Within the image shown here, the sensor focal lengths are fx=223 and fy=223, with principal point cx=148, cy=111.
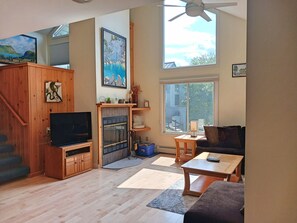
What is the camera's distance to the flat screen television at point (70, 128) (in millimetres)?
4219

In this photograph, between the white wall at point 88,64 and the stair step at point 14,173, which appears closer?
the stair step at point 14,173

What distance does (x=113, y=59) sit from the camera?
5332 mm

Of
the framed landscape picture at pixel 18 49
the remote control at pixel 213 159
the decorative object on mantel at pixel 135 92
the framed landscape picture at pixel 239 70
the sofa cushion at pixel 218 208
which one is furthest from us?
the decorative object on mantel at pixel 135 92

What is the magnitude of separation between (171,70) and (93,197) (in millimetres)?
3896

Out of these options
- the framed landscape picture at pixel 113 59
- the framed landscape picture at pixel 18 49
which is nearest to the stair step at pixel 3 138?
the framed landscape picture at pixel 113 59

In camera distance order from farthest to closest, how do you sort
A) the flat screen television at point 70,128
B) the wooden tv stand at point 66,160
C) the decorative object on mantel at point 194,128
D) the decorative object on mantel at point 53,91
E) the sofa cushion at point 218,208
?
the decorative object on mantel at point 194,128
the decorative object on mantel at point 53,91
the flat screen television at point 70,128
the wooden tv stand at point 66,160
the sofa cushion at point 218,208

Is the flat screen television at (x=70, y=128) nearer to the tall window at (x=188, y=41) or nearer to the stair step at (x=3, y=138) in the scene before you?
the stair step at (x=3, y=138)

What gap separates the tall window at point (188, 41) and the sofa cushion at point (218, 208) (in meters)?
3.94

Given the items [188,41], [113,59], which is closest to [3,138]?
[113,59]

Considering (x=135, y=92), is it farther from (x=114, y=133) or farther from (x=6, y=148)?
(x=6, y=148)

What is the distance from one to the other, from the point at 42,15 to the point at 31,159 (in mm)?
2786

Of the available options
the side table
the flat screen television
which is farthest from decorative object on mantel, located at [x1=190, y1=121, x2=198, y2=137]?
the flat screen television

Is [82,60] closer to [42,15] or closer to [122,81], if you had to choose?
[122,81]

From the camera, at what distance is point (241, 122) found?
520cm
